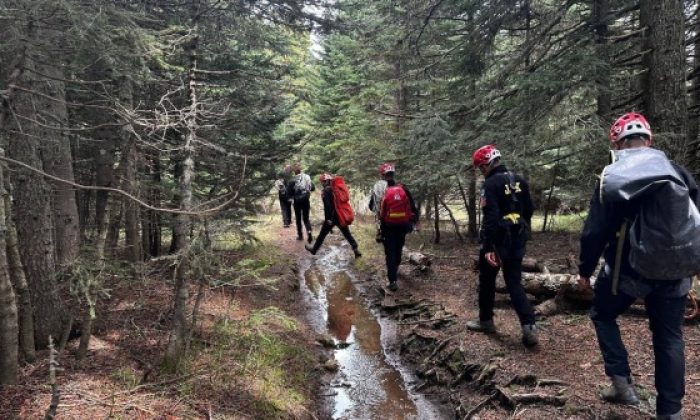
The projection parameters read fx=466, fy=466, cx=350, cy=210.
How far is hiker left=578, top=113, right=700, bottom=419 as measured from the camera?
11.5 ft

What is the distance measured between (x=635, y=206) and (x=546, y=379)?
2049mm

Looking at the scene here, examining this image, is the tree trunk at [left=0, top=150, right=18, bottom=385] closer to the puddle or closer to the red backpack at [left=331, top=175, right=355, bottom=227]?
the puddle

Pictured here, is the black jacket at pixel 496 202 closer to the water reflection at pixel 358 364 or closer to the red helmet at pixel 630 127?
the red helmet at pixel 630 127

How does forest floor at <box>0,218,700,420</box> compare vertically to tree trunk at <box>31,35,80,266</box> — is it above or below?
below

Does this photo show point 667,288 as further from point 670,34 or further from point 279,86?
point 279,86

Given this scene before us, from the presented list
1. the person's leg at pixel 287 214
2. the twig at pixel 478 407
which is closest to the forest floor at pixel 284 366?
the twig at pixel 478 407

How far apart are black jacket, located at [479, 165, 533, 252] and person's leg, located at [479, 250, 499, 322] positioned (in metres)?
0.27

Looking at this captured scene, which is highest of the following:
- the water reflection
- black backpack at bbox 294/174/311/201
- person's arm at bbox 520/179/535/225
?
black backpack at bbox 294/174/311/201

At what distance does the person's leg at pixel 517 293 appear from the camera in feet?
18.5

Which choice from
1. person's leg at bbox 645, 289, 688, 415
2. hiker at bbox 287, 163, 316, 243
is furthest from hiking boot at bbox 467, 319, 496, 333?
hiker at bbox 287, 163, 316, 243

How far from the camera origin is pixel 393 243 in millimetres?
9070

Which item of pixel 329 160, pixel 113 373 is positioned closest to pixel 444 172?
pixel 113 373

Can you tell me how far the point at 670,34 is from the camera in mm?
6730

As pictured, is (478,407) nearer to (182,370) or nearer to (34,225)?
(182,370)
